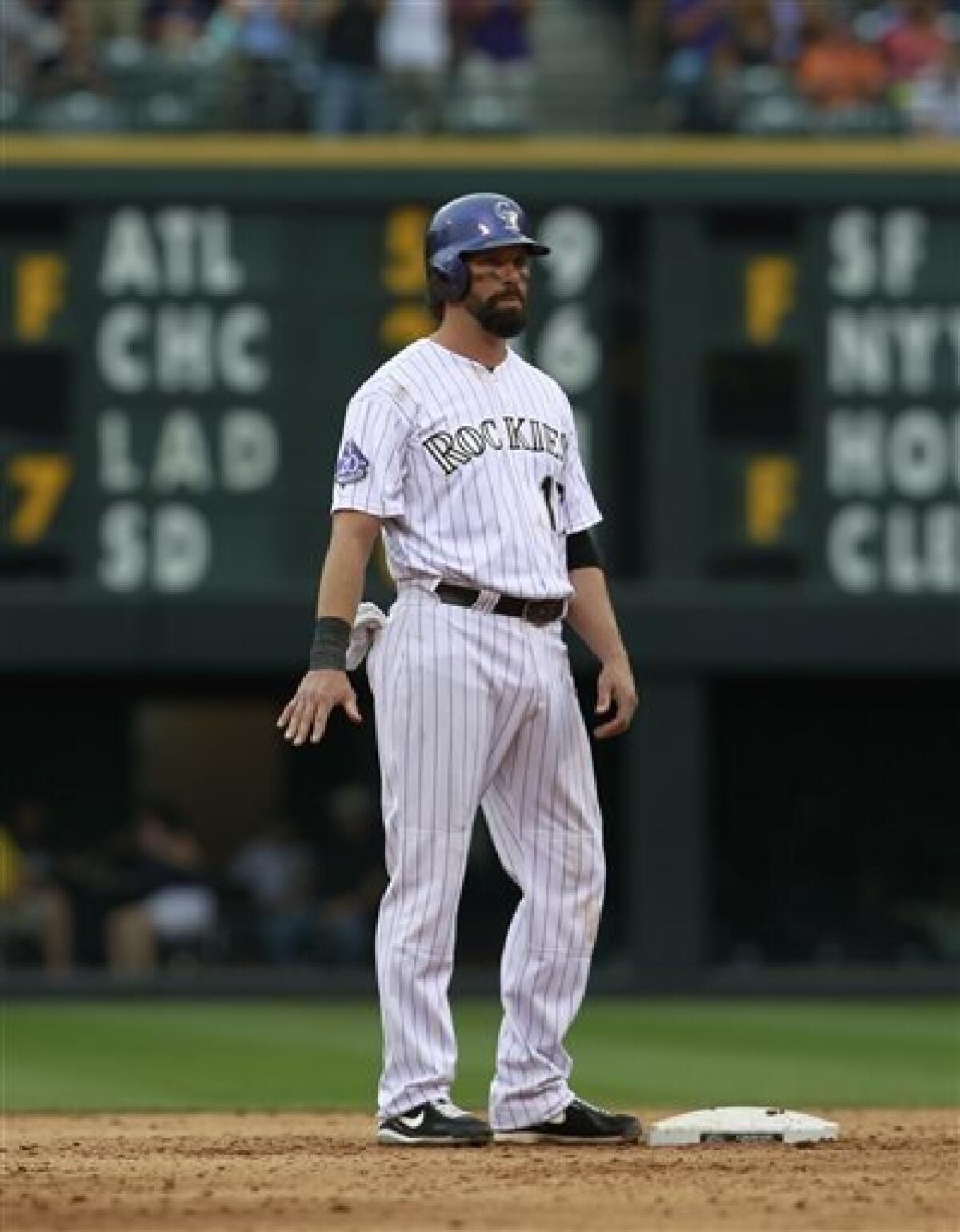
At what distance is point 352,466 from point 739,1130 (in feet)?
5.31

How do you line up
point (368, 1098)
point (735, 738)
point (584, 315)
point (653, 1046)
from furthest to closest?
1. point (735, 738)
2. point (584, 315)
3. point (653, 1046)
4. point (368, 1098)

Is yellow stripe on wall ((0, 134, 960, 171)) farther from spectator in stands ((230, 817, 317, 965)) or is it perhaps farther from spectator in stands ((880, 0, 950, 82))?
spectator in stands ((230, 817, 317, 965))

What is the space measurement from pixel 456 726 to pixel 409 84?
1202 cm

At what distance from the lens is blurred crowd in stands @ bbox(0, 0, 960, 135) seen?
1823cm

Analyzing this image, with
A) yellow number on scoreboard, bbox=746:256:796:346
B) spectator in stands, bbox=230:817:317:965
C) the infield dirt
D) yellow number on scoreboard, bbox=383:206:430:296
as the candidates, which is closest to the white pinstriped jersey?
the infield dirt

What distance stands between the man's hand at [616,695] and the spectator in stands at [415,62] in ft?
38.2

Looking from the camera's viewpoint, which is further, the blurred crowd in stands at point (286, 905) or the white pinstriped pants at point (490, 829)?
the blurred crowd in stands at point (286, 905)

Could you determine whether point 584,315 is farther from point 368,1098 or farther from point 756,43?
point 368,1098

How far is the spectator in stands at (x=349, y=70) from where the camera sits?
17984 mm

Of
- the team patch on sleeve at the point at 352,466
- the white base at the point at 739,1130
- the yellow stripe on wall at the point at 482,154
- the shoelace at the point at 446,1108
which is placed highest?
the yellow stripe on wall at the point at 482,154

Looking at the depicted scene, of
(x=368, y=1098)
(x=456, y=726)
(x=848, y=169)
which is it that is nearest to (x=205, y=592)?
(x=848, y=169)

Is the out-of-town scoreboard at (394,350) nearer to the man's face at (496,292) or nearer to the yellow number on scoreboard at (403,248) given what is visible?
the yellow number on scoreboard at (403,248)

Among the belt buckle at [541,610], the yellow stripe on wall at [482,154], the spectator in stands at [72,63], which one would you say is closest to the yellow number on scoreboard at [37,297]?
the yellow stripe on wall at [482,154]

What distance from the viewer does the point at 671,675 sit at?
18.9 meters
